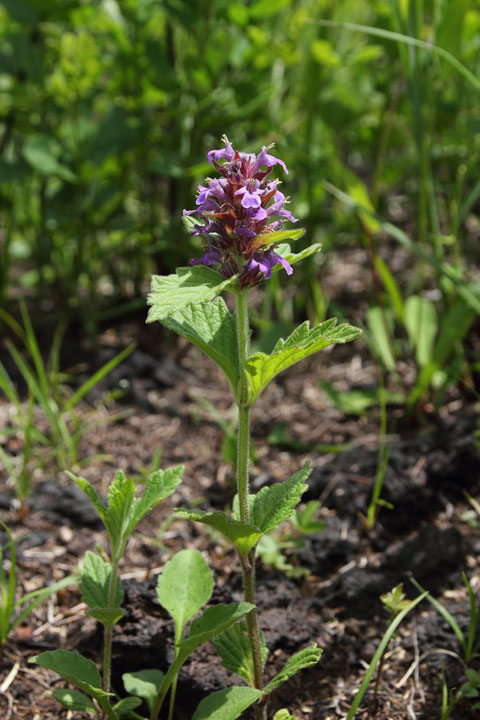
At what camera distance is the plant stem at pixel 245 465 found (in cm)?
133

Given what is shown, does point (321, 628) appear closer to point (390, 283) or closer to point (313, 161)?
point (390, 283)

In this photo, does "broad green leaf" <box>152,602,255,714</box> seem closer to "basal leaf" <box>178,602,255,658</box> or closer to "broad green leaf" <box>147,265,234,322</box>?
"basal leaf" <box>178,602,255,658</box>

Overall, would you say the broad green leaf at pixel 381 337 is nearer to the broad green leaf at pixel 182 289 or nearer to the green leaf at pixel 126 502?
the green leaf at pixel 126 502

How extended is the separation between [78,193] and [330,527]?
163 cm

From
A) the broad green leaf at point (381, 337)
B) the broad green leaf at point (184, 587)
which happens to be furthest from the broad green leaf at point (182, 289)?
the broad green leaf at point (381, 337)

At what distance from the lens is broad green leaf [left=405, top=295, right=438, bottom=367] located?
255cm

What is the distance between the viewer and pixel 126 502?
1465 millimetres

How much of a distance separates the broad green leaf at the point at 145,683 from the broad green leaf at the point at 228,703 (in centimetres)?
14

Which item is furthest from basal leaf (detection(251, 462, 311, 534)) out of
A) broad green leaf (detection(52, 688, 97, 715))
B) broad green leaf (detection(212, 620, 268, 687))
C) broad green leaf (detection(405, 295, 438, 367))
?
broad green leaf (detection(405, 295, 438, 367))

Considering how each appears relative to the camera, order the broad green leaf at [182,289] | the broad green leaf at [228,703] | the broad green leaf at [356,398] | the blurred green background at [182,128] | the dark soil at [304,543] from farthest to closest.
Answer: the blurred green background at [182,128] → the broad green leaf at [356,398] → the dark soil at [304,543] → the broad green leaf at [228,703] → the broad green leaf at [182,289]

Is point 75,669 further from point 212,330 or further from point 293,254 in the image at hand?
point 293,254

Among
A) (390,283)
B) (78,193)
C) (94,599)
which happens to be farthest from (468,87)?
(94,599)

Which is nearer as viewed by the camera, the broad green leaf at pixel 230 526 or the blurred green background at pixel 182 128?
the broad green leaf at pixel 230 526

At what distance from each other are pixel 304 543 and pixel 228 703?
2.05 ft
